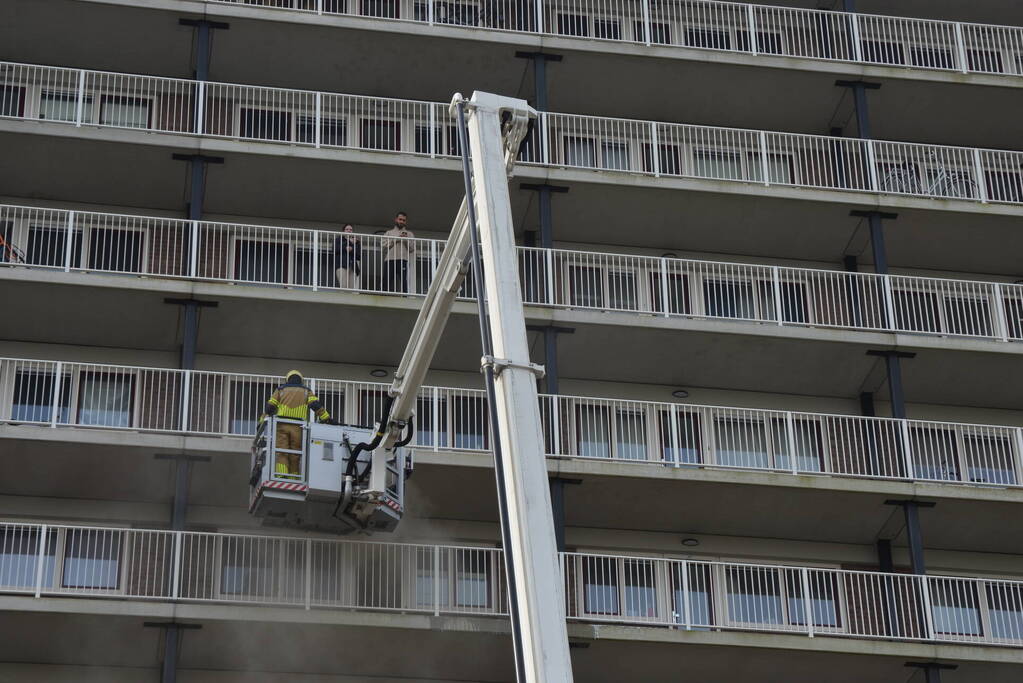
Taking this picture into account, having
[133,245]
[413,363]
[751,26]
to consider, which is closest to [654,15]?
[751,26]

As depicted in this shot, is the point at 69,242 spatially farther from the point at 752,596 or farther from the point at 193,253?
the point at 752,596

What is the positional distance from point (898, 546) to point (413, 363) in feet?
43.9

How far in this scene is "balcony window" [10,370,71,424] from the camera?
29797 mm

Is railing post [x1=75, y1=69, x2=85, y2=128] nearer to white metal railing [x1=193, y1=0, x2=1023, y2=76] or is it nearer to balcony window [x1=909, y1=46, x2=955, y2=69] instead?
white metal railing [x1=193, y1=0, x2=1023, y2=76]

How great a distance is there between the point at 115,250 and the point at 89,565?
6.42m

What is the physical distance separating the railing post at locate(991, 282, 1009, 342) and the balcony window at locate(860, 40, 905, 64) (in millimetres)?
5564

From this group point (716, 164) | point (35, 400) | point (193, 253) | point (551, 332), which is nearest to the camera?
point (35, 400)

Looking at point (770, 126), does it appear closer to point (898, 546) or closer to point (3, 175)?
point (898, 546)

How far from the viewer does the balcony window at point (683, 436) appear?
31.2 meters

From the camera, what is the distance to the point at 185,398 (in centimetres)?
2853

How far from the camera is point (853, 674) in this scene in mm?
28609

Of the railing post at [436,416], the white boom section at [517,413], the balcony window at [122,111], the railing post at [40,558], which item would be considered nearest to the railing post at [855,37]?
the railing post at [436,416]

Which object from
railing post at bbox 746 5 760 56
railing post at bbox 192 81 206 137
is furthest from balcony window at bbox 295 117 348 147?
railing post at bbox 746 5 760 56

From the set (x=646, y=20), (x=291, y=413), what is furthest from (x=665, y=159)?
(x=291, y=413)
